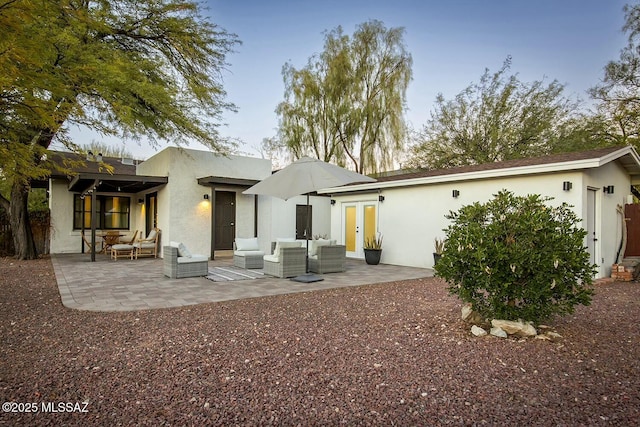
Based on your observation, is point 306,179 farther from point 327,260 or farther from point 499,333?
point 499,333

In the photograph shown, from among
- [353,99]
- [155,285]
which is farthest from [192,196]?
[353,99]

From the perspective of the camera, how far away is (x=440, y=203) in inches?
384

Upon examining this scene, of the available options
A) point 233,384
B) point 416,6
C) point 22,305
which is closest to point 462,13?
point 416,6

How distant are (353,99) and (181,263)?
42.9 feet

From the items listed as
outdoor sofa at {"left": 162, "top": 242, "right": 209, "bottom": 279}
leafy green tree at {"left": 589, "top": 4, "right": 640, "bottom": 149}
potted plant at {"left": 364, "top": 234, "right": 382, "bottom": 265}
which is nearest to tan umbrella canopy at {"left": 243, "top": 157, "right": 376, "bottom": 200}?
outdoor sofa at {"left": 162, "top": 242, "right": 209, "bottom": 279}

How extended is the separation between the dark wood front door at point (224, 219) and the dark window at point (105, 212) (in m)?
4.87

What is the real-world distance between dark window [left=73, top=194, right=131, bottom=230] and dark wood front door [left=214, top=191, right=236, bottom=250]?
487 cm

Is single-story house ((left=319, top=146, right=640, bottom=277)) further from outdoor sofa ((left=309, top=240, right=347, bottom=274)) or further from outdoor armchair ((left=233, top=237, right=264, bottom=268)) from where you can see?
outdoor armchair ((left=233, top=237, right=264, bottom=268))

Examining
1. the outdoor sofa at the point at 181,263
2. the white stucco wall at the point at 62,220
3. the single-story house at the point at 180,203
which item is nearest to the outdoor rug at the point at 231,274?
the outdoor sofa at the point at 181,263

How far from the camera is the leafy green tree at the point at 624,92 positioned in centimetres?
1327

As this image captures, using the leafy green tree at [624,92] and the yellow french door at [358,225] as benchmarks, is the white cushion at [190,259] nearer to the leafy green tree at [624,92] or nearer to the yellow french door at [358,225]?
the yellow french door at [358,225]

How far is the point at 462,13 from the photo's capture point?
962cm

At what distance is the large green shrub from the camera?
11.6ft

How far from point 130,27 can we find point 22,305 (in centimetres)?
886
